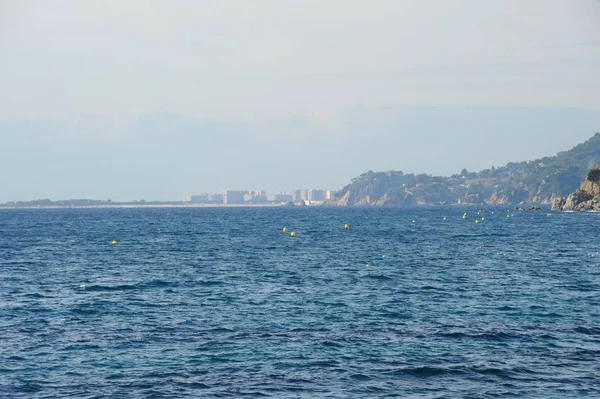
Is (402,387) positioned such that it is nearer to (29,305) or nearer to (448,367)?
(448,367)

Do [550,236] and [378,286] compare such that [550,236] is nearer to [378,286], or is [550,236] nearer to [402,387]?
[378,286]

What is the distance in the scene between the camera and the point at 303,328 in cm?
3691

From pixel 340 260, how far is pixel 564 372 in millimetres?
43602

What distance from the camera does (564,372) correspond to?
29.0 meters

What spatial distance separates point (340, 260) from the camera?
7219 cm

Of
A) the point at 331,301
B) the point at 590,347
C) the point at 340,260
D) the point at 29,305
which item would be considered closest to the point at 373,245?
the point at 340,260

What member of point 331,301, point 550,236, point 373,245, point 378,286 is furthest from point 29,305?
point 550,236

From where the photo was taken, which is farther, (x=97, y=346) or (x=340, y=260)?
(x=340, y=260)

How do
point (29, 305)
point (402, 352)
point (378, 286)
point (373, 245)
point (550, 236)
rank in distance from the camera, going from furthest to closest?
point (550, 236), point (373, 245), point (378, 286), point (29, 305), point (402, 352)

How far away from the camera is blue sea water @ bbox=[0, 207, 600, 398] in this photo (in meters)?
27.9

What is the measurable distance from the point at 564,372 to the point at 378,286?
23745 millimetres

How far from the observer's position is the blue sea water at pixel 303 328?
27891mm

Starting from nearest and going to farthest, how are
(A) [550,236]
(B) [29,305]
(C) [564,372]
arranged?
(C) [564,372], (B) [29,305], (A) [550,236]

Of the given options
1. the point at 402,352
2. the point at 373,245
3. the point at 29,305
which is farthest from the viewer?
the point at 373,245
